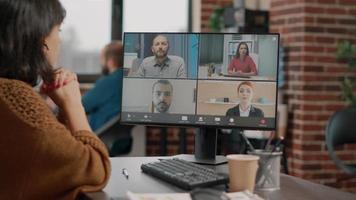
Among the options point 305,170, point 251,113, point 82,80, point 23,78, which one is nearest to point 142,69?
point 251,113

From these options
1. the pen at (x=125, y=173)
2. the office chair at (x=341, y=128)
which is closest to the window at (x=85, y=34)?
the office chair at (x=341, y=128)

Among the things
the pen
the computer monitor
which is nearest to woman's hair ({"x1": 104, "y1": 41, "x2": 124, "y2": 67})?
the computer monitor

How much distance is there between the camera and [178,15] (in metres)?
4.88

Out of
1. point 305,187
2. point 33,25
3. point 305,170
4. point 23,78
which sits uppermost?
point 33,25

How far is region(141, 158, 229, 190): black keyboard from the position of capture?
4.86ft

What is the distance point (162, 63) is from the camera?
1946 millimetres

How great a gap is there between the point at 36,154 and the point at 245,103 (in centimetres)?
79

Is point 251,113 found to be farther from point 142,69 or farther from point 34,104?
point 34,104

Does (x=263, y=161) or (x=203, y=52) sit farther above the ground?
(x=203, y=52)

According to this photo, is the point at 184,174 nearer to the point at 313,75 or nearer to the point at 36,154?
the point at 36,154

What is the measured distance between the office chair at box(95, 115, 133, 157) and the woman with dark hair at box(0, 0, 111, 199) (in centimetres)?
239

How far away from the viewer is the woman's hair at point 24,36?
139 centimetres

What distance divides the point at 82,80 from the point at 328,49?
2012mm

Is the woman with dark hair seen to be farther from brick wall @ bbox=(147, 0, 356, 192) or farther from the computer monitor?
brick wall @ bbox=(147, 0, 356, 192)
